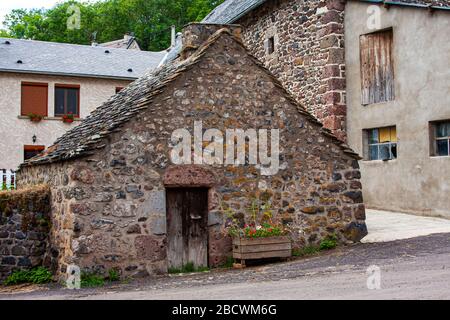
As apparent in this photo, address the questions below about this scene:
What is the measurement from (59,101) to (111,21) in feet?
76.8

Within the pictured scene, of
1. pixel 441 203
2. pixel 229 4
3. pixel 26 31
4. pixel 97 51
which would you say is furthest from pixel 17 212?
pixel 26 31

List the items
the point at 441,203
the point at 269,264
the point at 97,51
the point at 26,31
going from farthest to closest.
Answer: the point at 26,31, the point at 97,51, the point at 441,203, the point at 269,264

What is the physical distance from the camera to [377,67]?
17.5 meters

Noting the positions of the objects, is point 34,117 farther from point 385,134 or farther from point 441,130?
point 441,130

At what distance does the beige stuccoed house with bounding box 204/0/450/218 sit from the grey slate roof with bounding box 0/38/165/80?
8247 mm

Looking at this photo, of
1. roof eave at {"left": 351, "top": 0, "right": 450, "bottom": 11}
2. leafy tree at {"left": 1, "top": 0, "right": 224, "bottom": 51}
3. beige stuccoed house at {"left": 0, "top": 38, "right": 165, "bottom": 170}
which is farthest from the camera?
leafy tree at {"left": 1, "top": 0, "right": 224, "bottom": 51}

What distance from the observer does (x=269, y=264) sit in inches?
455

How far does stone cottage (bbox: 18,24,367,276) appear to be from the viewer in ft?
35.3

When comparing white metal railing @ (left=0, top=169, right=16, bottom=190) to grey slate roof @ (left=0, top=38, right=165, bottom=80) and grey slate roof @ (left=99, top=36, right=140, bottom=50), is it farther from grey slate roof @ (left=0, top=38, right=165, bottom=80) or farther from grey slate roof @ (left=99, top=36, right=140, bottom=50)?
grey slate roof @ (left=99, top=36, right=140, bottom=50)

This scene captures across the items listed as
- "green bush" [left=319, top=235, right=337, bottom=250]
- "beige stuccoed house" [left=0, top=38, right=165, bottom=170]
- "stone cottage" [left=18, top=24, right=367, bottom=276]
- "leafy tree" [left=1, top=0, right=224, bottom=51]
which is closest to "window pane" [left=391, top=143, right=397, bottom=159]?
"stone cottage" [left=18, top=24, right=367, bottom=276]

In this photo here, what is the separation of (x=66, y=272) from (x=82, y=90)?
18263 mm

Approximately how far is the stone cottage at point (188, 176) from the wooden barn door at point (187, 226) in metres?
0.02

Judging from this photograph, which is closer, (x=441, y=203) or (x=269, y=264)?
(x=269, y=264)

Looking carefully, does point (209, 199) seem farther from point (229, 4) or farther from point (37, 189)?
point (229, 4)
